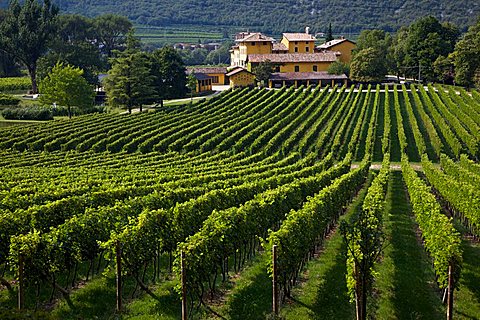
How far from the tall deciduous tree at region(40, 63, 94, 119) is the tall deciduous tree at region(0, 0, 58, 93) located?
63.1ft

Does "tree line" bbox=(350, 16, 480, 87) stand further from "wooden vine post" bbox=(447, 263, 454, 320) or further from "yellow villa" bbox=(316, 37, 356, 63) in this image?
"wooden vine post" bbox=(447, 263, 454, 320)

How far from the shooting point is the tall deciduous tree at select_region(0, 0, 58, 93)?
280 ft

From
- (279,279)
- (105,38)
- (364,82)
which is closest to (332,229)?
(279,279)

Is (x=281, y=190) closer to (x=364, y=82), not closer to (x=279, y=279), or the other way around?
(x=279, y=279)

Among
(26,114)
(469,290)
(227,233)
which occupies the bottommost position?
(469,290)

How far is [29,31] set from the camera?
3369 inches

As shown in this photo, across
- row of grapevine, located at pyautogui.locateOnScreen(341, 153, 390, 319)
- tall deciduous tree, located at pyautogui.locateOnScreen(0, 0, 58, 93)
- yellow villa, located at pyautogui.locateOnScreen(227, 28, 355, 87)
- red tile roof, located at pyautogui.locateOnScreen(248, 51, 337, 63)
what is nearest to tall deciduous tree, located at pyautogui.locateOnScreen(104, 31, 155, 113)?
tall deciduous tree, located at pyautogui.locateOnScreen(0, 0, 58, 93)

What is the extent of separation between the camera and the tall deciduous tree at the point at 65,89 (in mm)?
68119

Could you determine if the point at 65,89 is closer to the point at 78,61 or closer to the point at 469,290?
the point at 78,61

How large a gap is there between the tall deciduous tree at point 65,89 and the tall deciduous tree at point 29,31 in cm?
1924

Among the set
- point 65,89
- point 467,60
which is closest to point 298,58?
point 467,60

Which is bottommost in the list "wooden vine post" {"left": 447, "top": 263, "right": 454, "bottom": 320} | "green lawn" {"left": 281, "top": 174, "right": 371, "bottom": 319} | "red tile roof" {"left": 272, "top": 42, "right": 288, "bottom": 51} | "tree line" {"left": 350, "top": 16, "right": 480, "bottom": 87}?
"green lawn" {"left": 281, "top": 174, "right": 371, "bottom": 319}

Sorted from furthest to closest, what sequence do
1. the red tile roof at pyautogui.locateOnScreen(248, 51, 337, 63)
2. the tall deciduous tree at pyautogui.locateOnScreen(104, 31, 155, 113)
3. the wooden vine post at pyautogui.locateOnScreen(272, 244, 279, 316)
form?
the red tile roof at pyautogui.locateOnScreen(248, 51, 337, 63), the tall deciduous tree at pyautogui.locateOnScreen(104, 31, 155, 113), the wooden vine post at pyautogui.locateOnScreen(272, 244, 279, 316)

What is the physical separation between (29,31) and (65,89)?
24.1 m
